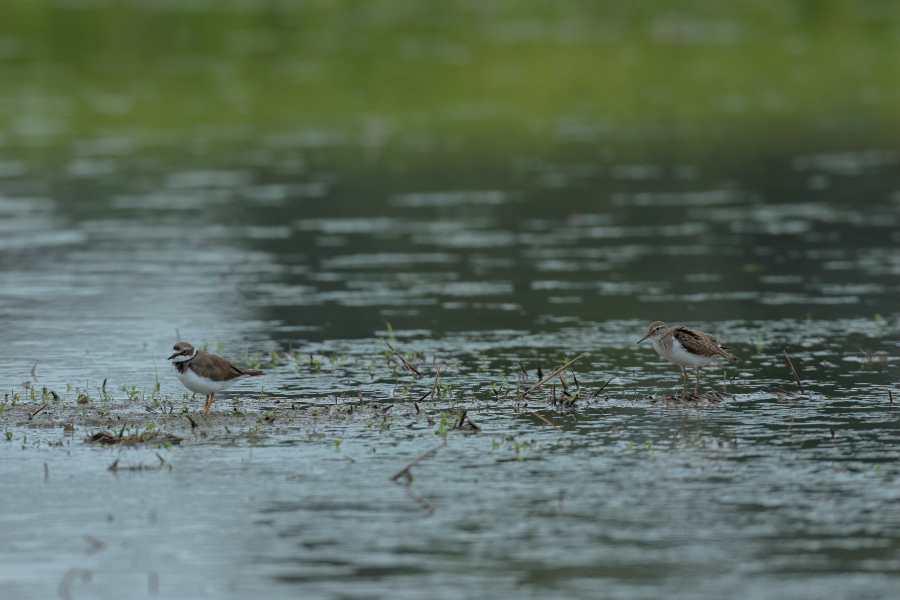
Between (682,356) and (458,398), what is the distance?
80.1 inches

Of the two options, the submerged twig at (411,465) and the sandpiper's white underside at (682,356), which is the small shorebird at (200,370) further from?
the sandpiper's white underside at (682,356)

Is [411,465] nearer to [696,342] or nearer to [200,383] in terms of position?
[200,383]

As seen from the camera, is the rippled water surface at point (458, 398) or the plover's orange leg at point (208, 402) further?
the plover's orange leg at point (208, 402)

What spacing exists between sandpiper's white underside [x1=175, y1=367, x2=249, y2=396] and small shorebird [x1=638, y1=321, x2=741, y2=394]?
12.6 feet

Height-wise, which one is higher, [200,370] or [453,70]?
[453,70]

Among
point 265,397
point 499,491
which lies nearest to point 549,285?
point 265,397

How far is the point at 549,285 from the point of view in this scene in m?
18.8

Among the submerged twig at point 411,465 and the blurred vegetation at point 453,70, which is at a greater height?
the blurred vegetation at point 453,70

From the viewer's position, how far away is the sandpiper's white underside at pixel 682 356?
12.6 metres

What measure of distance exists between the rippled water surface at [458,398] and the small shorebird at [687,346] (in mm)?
388

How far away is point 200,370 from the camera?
11.9 metres

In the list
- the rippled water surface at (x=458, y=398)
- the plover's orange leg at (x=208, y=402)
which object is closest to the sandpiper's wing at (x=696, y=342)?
the rippled water surface at (x=458, y=398)

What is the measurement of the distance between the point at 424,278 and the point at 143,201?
8.93m

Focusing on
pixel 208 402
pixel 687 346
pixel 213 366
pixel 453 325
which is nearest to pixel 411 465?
pixel 213 366
